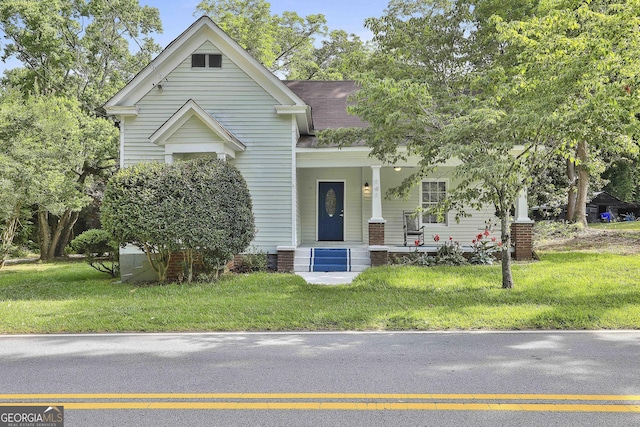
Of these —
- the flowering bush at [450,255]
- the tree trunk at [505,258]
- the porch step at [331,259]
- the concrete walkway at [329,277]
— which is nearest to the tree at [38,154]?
the porch step at [331,259]

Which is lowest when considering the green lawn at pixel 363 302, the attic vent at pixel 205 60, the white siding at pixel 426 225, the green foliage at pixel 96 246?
the green lawn at pixel 363 302

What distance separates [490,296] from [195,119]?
849 centimetres

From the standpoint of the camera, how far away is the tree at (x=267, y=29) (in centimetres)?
2269

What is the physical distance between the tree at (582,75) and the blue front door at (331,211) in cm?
734

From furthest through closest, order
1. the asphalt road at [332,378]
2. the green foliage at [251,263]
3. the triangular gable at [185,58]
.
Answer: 1. the triangular gable at [185,58]
2. the green foliage at [251,263]
3. the asphalt road at [332,378]

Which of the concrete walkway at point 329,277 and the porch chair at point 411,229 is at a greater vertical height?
the porch chair at point 411,229

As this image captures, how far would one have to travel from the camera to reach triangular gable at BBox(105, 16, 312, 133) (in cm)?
1207

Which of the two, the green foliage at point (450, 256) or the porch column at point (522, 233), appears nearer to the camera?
the green foliage at point (450, 256)

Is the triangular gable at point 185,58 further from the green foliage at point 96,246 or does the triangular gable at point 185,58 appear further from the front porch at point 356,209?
the green foliage at point 96,246

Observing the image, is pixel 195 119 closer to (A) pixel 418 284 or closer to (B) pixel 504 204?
(A) pixel 418 284

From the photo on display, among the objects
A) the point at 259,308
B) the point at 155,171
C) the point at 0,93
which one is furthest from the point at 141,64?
the point at 259,308

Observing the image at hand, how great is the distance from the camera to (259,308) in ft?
25.0

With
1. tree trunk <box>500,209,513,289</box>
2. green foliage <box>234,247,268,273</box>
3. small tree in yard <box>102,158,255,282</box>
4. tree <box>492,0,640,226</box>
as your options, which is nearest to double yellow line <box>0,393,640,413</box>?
tree <box>492,0,640,226</box>

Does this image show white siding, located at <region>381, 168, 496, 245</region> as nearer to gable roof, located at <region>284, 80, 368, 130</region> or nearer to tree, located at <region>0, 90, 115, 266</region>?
gable roof, located at <region>284, 80, 368, 130</region>
